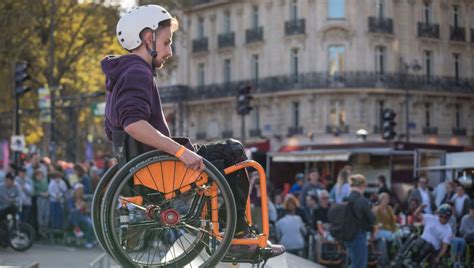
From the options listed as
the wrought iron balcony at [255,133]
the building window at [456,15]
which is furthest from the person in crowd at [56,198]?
the wrought iron balcony at [255,133]

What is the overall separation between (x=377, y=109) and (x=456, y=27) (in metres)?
9.36

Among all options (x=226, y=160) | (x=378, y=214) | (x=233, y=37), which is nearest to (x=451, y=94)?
(x=233, y=37)

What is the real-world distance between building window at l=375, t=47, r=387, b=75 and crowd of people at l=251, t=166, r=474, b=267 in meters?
34.3

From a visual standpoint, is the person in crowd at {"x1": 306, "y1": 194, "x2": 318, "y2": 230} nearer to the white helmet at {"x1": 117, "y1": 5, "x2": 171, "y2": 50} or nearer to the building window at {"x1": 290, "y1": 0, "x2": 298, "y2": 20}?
the white helmet at {"x1": 117, "y1": 5, "x2": 171, "y2": 50}

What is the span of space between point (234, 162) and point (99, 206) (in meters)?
0.67

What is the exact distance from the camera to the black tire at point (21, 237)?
17703 mm

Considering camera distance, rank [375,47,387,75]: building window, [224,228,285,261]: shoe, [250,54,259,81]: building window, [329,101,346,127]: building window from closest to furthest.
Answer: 1. [224,228,285,261]: shoe
2. [329,101,346,127]: building window
3. [375,47,387,75]: building window
4. [250,54,259,81]: building window

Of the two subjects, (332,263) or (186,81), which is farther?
(186,81)

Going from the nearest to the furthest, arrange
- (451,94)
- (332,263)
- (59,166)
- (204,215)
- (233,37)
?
1. (204,215)
2. (332,263)
3. (59,166)
4. (451,94)
5. (233,37)

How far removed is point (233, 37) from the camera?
194 ft

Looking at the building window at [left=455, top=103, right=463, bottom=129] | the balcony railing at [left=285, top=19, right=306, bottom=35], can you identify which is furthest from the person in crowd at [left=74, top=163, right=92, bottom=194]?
the balcony railing at [left=285, top=19, right=306, bottom=35]

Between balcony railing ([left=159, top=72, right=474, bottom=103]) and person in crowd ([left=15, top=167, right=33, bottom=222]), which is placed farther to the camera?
balcony railing ([left=159, top=72, right=474, bottom=103])

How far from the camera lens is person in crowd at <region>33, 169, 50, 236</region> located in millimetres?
20500

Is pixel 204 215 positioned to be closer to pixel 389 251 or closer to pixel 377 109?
pixel 389 251
